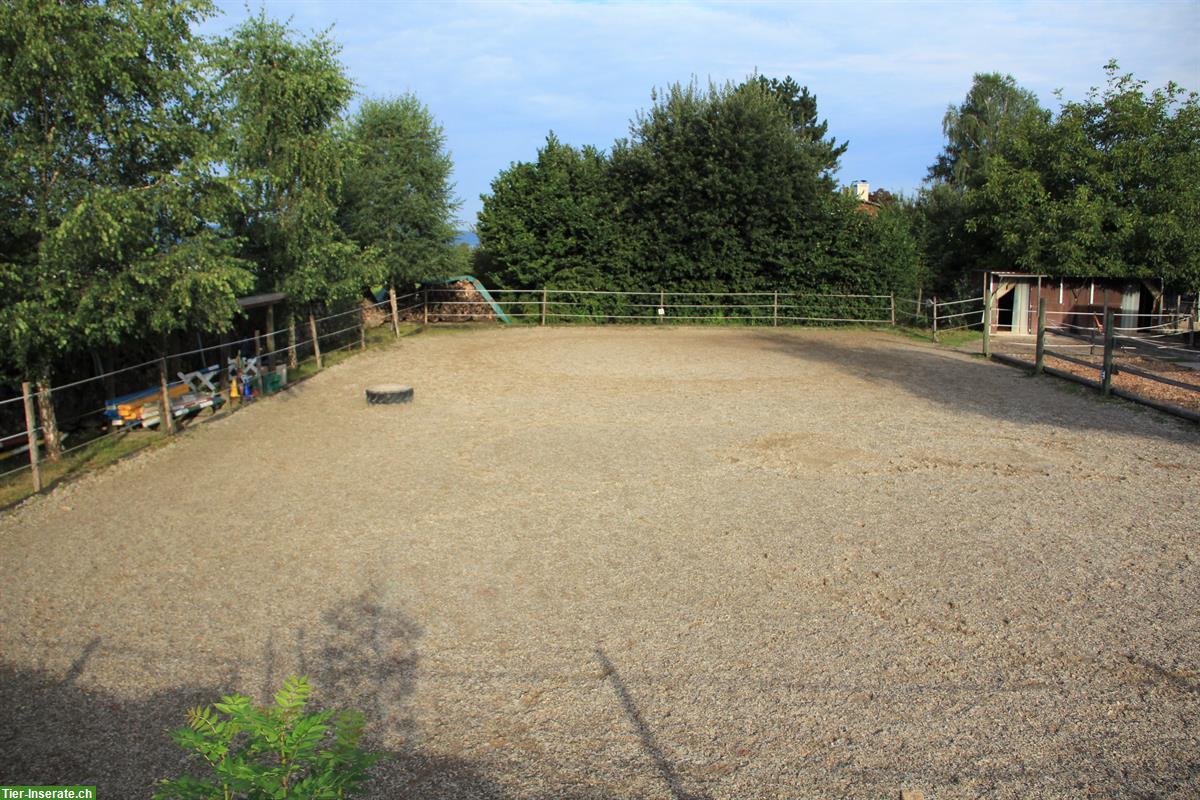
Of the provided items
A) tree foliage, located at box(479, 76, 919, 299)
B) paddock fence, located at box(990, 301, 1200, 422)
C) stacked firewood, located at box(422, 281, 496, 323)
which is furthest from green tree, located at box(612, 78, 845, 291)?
paddock fence, located at box(990, 301, 1200, 422)

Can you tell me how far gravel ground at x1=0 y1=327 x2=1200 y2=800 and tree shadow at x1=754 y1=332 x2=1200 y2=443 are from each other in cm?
28

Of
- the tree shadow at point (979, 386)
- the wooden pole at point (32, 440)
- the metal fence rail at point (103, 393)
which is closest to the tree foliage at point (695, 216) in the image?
the tree shadow at point (979, 386)

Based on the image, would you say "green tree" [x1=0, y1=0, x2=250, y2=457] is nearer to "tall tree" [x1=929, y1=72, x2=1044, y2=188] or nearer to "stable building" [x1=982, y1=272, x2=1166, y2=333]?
"stable building" [x1=982, y1=272, x2=1166, y2=333]

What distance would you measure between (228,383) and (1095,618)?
35.3 feet

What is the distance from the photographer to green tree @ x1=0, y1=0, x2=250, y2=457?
7.30m

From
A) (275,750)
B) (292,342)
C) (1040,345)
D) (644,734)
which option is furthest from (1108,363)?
(292,342)

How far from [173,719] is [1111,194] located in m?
22.4

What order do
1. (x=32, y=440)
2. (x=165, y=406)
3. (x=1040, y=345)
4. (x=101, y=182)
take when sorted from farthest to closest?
1. (x=1040, y=345)
2. (x=165, y=406)
3. (x=101, y=182)
4. (x=32, y=440)

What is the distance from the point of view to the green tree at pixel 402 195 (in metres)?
18.1

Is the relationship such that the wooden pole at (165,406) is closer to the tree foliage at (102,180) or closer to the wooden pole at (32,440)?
the tree foliage at (102,180)

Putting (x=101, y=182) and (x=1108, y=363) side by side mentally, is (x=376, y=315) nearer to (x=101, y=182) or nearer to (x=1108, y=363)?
(x=101, y=182)

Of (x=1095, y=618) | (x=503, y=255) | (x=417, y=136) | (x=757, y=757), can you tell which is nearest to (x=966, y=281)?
(x=503, y=255)

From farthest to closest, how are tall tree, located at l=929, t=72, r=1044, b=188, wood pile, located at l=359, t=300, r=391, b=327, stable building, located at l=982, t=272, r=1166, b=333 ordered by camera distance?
tall tree, located at l=929, t=72, r=1044, b=188 < wood pile, located at l=359, t=300, r=391, b=327 < stable building, located at l=982, t=272, r=1166, b=333

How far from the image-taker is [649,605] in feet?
15.8
